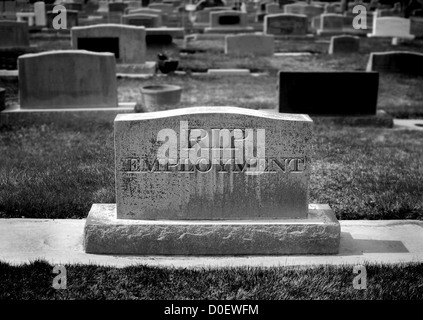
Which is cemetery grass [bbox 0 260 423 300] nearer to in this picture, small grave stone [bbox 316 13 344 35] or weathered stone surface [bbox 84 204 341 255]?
weathered stone surface [bbox 84 204 341 255]

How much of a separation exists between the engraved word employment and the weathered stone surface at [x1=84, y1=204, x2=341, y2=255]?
46 cm

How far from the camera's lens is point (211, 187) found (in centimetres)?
552

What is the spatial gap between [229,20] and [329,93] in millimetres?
19034

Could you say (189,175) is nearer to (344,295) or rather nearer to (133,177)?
(133,177)

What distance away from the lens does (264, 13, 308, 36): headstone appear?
2886 centimetres

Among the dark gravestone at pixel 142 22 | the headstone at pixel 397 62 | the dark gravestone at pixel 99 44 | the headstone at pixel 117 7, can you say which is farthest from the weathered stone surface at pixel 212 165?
the headstone at pixel 117 7

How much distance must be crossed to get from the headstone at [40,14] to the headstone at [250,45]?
12.0m

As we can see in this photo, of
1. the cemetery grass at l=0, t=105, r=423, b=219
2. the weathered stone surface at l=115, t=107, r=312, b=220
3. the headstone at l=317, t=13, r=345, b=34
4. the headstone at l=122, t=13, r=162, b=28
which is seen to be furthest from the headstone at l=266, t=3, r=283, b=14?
the weathered stone surface at l=115, t=107, r=312, b=220

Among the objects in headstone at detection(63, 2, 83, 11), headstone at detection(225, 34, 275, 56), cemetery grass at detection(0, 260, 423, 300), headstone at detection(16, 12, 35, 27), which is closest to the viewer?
cemetery grass at detection(0, 260, 423, 300)

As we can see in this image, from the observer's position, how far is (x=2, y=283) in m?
4.75

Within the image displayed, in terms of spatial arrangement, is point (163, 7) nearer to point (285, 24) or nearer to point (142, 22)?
point (285, 24)

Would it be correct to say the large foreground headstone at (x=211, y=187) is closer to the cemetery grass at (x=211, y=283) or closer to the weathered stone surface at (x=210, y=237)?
the weathered stone surface at (x=210, y=237)

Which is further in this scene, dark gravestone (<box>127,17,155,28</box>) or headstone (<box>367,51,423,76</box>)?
dark gravestone (<box>127,17,155,28</box>)
